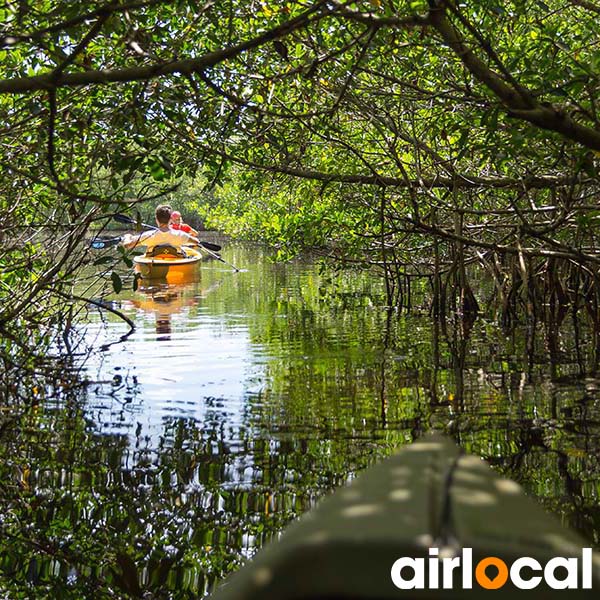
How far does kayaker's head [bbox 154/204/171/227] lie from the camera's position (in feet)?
59.2

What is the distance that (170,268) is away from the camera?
64.0ft

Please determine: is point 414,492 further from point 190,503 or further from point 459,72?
point 459,72

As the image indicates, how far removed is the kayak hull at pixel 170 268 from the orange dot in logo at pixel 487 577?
58.7 ft

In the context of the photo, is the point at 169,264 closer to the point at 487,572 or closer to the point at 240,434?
the point at 240,434

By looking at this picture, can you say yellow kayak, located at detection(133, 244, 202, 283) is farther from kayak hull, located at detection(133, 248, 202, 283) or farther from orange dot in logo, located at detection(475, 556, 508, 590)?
orange dot in logo, located at detection(475, 556, 508, 590)

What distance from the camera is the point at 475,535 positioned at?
1281 mm

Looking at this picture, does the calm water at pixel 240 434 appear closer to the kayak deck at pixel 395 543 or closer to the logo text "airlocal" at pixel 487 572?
the kayak deck at pixel 395 543

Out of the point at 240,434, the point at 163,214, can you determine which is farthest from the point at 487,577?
the point at 163,214

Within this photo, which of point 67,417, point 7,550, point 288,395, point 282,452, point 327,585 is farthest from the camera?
point 288,395

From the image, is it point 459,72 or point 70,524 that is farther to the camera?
point 459,72

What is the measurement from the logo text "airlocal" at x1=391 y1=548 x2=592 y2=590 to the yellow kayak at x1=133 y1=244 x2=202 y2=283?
17.8 meters

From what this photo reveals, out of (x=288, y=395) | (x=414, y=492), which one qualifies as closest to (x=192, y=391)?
(x=288, y=395)

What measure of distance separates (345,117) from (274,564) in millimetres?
8281

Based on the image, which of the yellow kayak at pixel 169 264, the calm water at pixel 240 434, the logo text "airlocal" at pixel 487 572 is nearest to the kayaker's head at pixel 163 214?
the yellow kayak at pixel 169 264
